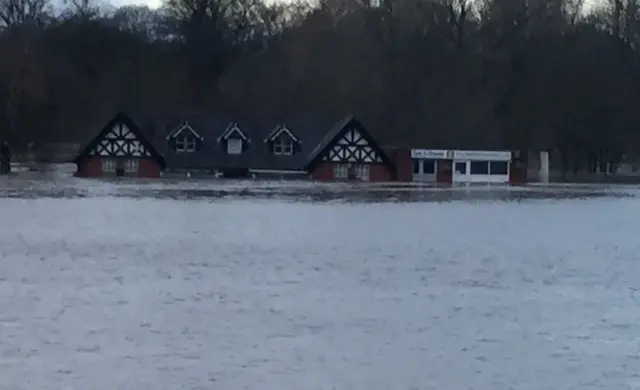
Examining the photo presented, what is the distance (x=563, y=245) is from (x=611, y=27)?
60.3m

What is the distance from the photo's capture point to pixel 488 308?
19516mm

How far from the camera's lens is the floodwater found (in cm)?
1461

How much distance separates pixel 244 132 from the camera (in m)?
73.5

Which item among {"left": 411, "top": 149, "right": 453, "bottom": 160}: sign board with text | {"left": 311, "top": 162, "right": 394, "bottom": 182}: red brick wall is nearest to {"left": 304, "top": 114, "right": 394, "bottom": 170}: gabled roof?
{"left": 311, "top": 162, "right": 394, "bottom": 182}: red brick wall

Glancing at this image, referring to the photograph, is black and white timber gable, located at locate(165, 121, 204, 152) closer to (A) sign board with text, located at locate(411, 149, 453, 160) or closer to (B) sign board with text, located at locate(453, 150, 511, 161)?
(A) sign board with text, located at locate(411, 149, 453, 160)

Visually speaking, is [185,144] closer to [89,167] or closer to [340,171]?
[89,167]

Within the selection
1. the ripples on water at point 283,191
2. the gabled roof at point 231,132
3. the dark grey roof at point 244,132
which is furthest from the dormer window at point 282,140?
the ripples on water at point 283,191

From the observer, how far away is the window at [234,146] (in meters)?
73.1

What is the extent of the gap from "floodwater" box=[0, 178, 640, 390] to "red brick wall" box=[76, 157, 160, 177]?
107 ft

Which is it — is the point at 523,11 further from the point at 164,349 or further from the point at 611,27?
the point at 164,349

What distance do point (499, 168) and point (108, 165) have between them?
2075 centimetres

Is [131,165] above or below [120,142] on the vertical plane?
below

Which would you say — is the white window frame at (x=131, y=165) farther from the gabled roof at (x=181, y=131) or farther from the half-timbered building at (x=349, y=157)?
the half-timbered building at (x=349, y=157)

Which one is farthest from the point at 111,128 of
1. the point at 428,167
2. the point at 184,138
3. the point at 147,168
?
the point at 428,167
